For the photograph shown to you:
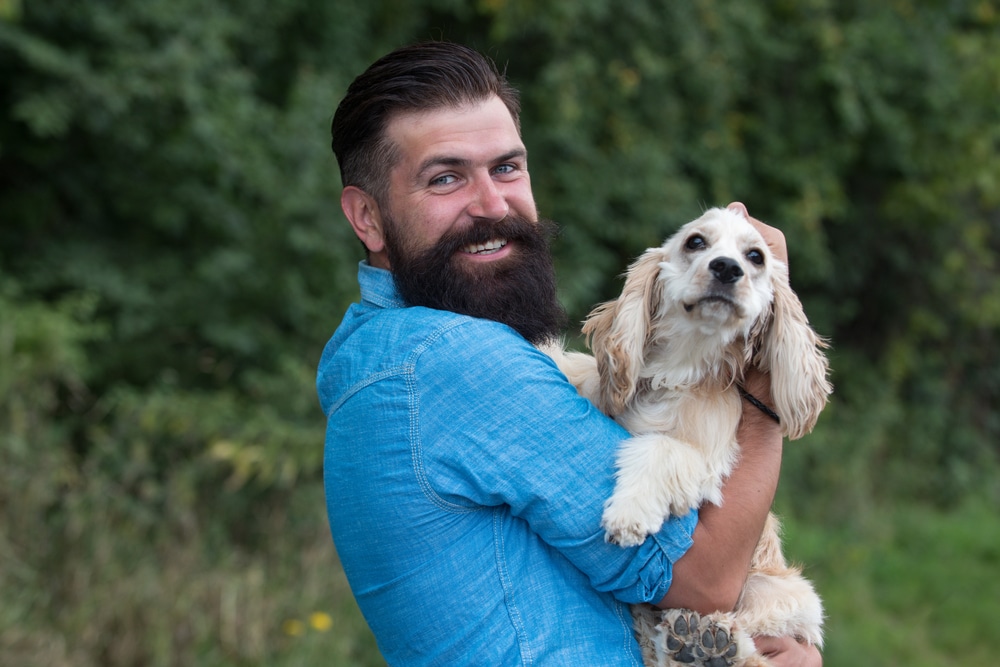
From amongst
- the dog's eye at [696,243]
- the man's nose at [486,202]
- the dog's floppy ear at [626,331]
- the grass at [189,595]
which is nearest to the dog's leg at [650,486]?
the dog's floppy ear at [626,331]

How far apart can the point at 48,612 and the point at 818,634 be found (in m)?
3.45

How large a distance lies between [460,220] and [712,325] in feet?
2.23

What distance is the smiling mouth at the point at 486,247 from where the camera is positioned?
250cm

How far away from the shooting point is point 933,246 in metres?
11.2

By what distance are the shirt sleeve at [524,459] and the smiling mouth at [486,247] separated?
38 centimetres

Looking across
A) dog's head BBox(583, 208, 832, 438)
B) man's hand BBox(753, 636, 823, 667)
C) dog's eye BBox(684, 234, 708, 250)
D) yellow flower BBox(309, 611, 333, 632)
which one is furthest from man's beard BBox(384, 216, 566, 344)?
yellow flower BBox(309, 611, 333, 632)

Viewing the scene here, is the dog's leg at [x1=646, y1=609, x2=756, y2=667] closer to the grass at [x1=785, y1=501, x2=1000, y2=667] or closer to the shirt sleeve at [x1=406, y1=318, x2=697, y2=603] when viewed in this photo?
the shirt sleeve at [x1=406, y1=318, x2=697, y2=603]

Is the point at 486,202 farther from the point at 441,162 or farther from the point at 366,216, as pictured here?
the point at 366,216

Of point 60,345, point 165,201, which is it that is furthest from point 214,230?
point 60,345

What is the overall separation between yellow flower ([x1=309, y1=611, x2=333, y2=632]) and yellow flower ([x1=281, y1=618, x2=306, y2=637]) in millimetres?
53

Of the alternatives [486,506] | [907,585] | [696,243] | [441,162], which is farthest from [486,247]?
[907,585]

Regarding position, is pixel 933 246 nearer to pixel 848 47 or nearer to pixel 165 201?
pixel 848 47

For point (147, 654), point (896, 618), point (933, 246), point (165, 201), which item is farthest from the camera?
point (933, 246)

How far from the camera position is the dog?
92.9 inches
